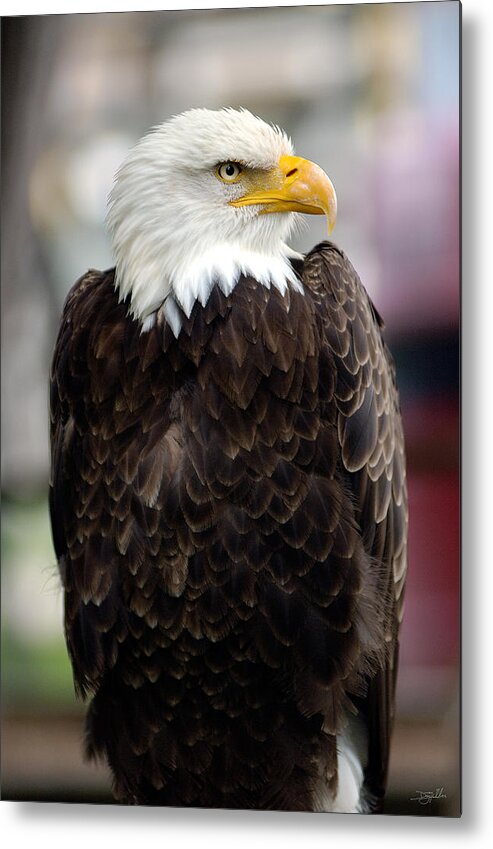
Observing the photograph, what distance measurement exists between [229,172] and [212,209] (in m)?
0.07

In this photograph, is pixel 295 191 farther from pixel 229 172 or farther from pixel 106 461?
pixel 106 461

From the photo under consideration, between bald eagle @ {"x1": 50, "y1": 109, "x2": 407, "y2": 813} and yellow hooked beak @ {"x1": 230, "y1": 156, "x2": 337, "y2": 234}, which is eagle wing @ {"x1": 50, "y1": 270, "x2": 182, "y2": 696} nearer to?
bald eagle @ {"x1": 50, "y1": 109, "x2": 407, "y2": 813}

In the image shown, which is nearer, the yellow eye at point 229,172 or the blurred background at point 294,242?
the yellow eye at point 229,172

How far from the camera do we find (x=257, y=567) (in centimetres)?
191

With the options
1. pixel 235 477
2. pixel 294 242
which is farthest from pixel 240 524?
pixel 294 242

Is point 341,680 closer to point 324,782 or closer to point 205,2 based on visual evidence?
point 324,782

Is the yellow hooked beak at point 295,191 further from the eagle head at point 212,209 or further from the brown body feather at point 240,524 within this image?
the brown body feather at point 240,524

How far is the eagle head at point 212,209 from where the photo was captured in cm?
185

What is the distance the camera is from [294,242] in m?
1.95

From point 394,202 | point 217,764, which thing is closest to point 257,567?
point 217,764

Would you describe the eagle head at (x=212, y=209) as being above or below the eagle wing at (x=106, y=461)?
Answer: above
